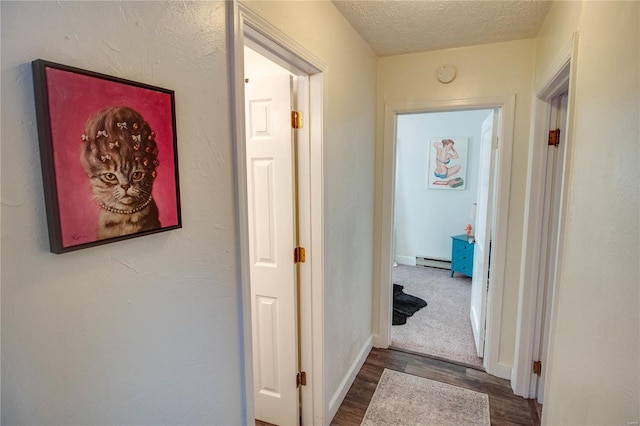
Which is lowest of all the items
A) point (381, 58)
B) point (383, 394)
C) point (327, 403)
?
point (383, 394)

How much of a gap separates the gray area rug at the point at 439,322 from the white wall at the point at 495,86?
0.42 m

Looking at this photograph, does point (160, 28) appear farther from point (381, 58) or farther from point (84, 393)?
point (381, 58)

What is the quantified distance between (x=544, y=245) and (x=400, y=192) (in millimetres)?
3115

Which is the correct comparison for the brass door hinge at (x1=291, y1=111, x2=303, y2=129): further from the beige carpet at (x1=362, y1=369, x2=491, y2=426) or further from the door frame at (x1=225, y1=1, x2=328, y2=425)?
the beige carpet at (x1=362, y1=369, x2=491, y2=426)

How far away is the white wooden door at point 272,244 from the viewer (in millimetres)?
1725

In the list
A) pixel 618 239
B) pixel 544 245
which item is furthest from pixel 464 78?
pixel 618 239

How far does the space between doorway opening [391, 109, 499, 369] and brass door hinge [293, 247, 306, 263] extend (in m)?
2.02

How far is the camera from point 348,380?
7.56 feet

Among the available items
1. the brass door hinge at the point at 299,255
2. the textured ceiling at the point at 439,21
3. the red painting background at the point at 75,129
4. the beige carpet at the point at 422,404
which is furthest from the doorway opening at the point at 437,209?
the red painting background at the point at 75,129

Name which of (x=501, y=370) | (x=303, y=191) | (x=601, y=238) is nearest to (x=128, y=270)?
(x=303, y=191)

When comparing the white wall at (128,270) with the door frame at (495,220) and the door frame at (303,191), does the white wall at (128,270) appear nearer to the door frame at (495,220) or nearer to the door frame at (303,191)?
the door frame at (303,191)

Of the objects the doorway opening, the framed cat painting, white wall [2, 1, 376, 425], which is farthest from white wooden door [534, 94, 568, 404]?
the framed cat painting

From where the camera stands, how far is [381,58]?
258 cm

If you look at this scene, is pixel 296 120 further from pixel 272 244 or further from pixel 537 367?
pixel 537 367
